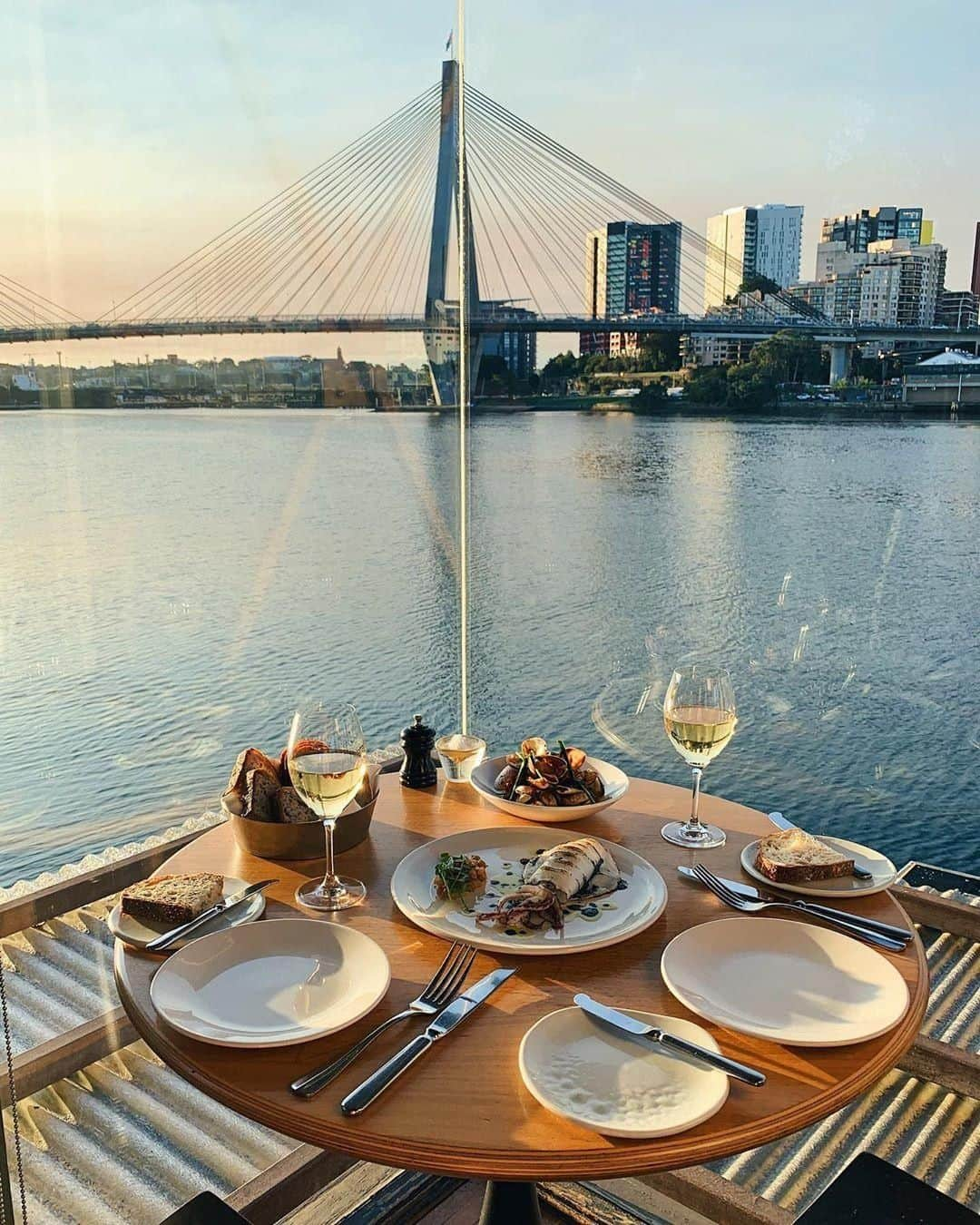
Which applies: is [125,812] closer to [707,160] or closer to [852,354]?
[852,354]

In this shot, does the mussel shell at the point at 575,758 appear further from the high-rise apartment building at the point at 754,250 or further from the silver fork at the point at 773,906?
the high-rise apartment building at the point at 754,250

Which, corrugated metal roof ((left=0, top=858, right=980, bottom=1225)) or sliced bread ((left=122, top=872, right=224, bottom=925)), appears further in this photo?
corrugated metal roof ((left=0, top=858, right=980, bottom=1225))

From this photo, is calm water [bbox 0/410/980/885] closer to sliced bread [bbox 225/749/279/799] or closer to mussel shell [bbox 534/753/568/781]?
sliced bread [bbox 225/749/279/799]

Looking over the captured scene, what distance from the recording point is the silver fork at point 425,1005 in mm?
712

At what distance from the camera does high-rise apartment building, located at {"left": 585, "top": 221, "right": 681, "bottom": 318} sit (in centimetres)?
345

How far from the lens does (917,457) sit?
10.5 feet

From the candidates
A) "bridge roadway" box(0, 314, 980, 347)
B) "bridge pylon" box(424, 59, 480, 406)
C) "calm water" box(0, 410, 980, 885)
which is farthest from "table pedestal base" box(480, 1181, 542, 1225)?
"bridge pylon" box(424, 59, 480, 406)

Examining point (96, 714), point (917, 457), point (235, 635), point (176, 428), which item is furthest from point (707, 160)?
point (96, 714)

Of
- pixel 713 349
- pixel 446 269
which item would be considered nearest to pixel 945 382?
pixel 713 349

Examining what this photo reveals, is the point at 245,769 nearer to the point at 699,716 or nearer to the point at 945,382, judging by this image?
the point at 699,716

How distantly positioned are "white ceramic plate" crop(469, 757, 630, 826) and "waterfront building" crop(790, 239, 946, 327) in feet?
7.21

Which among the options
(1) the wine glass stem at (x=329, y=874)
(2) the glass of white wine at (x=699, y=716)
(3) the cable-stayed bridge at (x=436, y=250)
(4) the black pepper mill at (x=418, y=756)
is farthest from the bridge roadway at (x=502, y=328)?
(2) the glass of white wine at (x=699, y=716)

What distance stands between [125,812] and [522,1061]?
2.68 meters

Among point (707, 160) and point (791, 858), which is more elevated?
point (707, 160)
